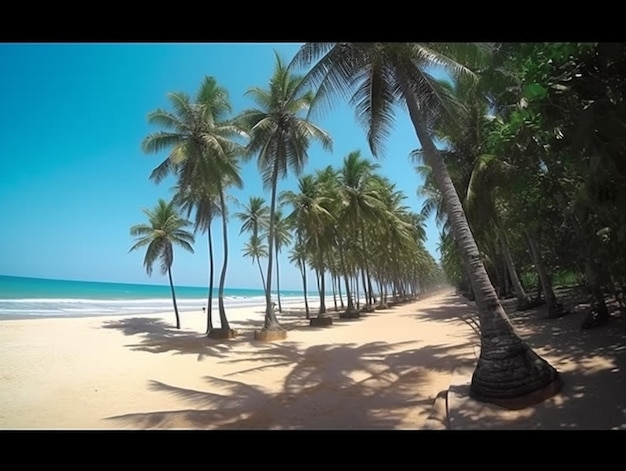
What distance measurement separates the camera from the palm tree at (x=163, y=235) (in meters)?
23.0

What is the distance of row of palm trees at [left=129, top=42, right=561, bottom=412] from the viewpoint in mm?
5301

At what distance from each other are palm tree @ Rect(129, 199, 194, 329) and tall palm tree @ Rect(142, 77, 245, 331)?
24.1 ft

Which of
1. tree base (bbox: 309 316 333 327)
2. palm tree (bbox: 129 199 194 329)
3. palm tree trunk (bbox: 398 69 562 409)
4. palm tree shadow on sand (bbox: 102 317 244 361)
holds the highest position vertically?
palm tree (bbox: 129 199 194 329)

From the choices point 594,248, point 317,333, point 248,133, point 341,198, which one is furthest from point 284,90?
point 594,248

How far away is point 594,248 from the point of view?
7.11m

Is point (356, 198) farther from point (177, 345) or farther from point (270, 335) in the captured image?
point (177, 345)

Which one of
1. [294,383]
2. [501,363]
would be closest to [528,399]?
[501,363]

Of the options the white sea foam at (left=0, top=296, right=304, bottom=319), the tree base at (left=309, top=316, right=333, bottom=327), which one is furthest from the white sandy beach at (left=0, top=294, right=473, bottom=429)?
the white sea foam at (left=0, top=296, right=304, bottom=319)

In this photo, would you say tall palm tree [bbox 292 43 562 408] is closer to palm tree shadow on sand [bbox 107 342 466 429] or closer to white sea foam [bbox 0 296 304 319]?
palm tree shadow on sand [bbox 107 342 466 429]

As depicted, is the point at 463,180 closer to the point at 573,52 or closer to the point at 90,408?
the point at 573,52

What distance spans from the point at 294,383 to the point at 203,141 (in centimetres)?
1262

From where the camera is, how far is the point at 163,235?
23.2 m

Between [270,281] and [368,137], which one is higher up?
[368,137]

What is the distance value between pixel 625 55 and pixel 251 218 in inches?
1259
